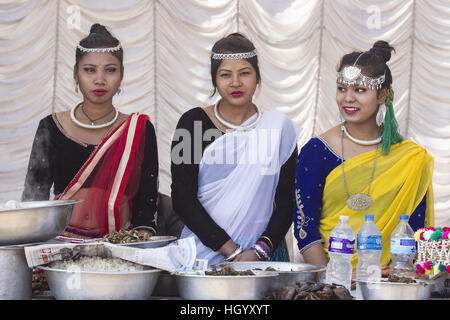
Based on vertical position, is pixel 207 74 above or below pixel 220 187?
above

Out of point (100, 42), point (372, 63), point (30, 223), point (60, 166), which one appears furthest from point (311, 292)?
point (100, 42)

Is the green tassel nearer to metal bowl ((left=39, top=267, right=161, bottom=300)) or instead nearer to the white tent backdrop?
metal bowl ((left=39, top=267, right=161, bottom=300))

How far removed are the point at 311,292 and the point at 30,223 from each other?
0.99 meters

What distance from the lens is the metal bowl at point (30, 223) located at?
7.20 ft

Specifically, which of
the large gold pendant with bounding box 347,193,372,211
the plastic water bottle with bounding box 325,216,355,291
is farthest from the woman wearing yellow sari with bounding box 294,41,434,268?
the plastic water bottle with bounding box 325,216,355,291

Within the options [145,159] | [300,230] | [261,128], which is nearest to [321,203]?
[300,230]

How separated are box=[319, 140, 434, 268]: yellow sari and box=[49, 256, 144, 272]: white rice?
1231mm

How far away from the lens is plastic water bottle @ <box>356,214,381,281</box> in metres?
2.53

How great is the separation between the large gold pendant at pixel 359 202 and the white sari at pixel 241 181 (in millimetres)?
409

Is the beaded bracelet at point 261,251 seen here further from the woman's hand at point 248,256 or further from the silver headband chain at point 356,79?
the silver headband chain at point 356,79

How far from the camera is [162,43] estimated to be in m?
7.74

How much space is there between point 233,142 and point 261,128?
17cm

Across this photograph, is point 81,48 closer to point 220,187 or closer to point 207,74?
point 220,187

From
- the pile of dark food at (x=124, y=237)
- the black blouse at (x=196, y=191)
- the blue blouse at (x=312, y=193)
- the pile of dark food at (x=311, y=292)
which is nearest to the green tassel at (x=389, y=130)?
the blue blouse at (x=312, y=193)
